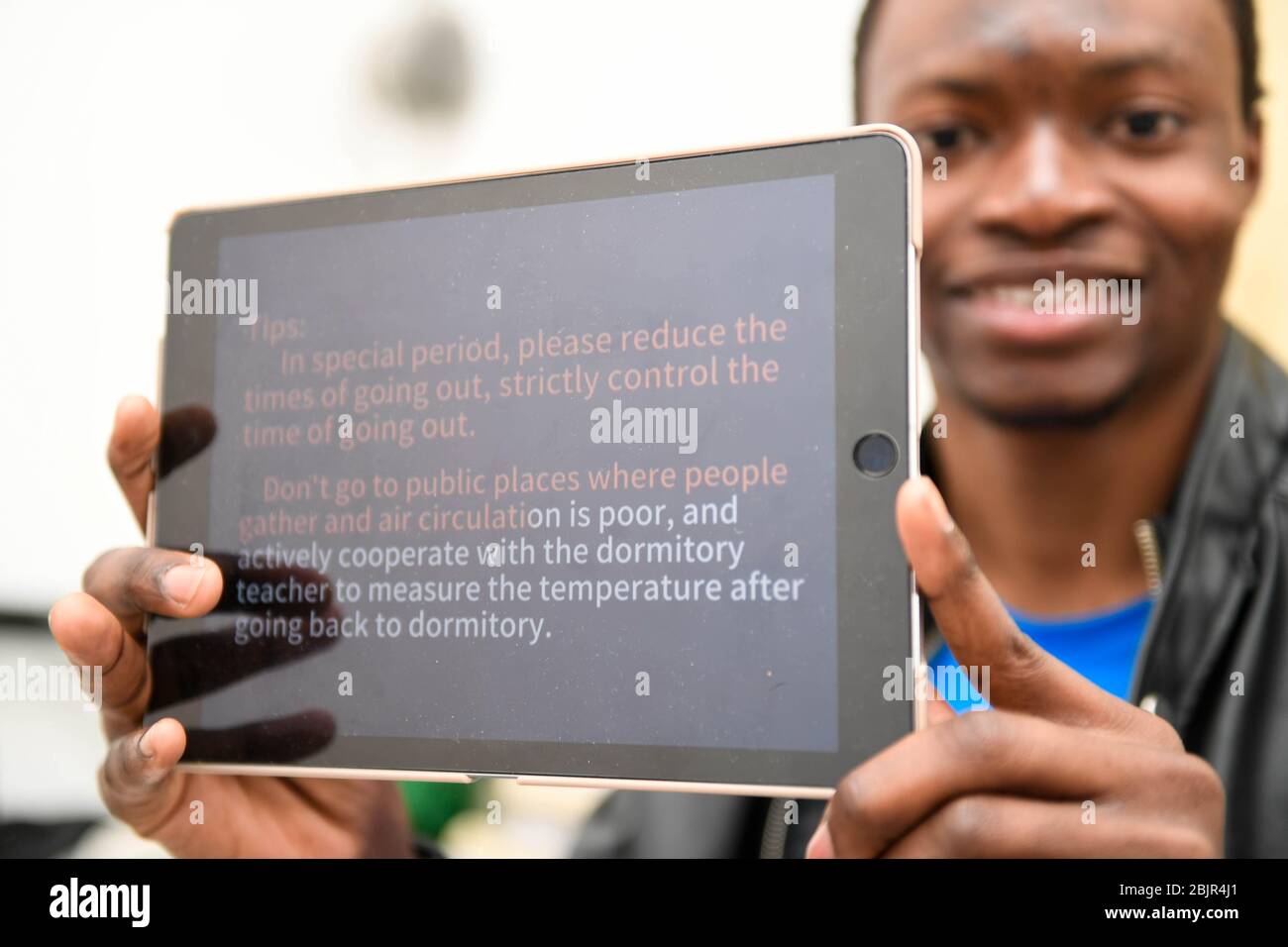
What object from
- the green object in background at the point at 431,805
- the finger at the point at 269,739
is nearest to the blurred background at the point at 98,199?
the green object in background at the point at 431,805

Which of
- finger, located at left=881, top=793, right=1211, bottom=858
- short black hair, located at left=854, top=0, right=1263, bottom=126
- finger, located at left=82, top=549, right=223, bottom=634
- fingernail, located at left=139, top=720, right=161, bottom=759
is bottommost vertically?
finger, located at left=881, top=793, right=1211, bottom=858

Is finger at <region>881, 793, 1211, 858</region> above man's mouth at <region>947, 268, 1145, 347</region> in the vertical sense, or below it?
below

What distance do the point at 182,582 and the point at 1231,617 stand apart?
90cm

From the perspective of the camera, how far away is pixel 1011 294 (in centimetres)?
92

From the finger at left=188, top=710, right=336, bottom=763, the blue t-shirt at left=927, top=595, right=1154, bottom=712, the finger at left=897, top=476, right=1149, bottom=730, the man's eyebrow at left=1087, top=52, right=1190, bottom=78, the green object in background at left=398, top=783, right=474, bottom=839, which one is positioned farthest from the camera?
the green object in background at left=398, top=783, right=474, bottom=839

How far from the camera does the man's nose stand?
86 centimetres

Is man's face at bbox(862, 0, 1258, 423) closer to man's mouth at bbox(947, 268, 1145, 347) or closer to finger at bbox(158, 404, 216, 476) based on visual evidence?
man's mouth at bbox(947, 268, 1145, 347)

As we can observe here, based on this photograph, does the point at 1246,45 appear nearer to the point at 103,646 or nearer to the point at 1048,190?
the point at 1048,190

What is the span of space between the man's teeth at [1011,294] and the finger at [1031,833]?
0.55 m

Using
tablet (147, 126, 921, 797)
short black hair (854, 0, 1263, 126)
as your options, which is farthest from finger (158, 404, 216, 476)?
short black hair (854, 0, 1263, 126)

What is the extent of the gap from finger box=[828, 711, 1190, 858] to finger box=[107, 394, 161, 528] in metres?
0.52

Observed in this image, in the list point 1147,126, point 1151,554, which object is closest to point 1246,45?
point 1147,126
